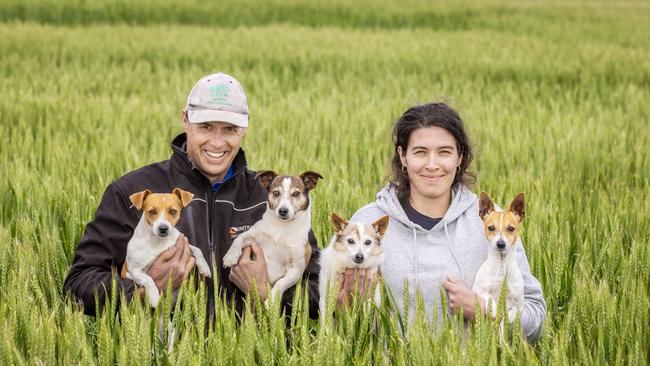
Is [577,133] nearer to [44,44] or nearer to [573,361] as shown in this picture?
[573,361]

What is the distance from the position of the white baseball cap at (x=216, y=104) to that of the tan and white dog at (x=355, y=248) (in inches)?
31.7

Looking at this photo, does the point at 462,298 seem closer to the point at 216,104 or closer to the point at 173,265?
the point at 173,265

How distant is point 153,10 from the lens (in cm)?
2073

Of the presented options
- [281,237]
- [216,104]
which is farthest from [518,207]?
[216,104]

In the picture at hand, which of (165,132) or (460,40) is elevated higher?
(460,40)

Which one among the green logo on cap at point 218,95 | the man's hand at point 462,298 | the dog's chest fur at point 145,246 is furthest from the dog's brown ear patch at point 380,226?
the green logo on cap at point 218,95

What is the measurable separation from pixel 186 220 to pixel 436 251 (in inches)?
45.7

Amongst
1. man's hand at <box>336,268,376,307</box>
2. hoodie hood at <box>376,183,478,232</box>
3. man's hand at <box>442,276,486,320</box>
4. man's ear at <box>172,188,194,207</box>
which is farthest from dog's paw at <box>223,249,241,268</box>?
man's hand at <box>442,276,486,320</box>

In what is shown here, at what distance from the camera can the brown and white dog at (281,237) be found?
3090 mm

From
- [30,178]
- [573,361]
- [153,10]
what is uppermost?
[153,10]

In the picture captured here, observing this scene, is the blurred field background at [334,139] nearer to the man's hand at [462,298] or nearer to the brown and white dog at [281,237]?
the man's hand at [462,298]

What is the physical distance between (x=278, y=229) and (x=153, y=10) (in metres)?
18.9

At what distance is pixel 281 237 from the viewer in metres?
3.20

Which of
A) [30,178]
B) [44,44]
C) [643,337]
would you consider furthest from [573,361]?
[44,44]
